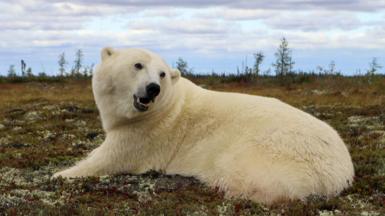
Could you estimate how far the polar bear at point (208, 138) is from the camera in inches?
274

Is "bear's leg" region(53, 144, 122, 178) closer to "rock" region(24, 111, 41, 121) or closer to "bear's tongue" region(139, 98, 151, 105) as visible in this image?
"bear's tongue" region(139, 98, 151, 105)

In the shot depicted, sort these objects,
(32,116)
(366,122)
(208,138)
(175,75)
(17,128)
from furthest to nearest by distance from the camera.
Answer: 1. (32,116)
2. (17,128)
3. (366,122)
4. (175,75)
5. (208,138)

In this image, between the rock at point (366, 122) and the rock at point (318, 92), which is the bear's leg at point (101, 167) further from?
the rock at point (318, 92)

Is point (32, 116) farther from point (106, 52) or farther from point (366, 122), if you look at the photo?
point (106, 52)

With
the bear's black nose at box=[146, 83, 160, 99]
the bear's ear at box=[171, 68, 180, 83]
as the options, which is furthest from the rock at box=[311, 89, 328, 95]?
the bear's black nose at box=[146, 83, 160, 99]

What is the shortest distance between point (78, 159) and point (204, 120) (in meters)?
2.78

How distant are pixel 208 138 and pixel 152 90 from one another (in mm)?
937

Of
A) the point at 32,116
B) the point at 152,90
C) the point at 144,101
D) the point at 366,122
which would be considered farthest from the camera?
the point at 32,116

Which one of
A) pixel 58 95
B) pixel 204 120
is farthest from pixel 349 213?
pixel 58 95

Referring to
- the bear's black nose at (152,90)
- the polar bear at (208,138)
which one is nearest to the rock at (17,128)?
the polar bear at (208,138)

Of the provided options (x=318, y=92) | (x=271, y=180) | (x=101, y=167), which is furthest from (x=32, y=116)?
(x=271, y=180)

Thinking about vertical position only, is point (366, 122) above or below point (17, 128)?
above

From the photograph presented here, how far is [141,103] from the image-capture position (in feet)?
26.1

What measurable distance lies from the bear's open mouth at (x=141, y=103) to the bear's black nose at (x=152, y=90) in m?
0.12
